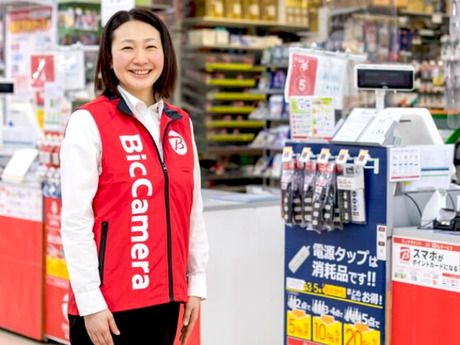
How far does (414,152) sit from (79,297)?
1.75 meters

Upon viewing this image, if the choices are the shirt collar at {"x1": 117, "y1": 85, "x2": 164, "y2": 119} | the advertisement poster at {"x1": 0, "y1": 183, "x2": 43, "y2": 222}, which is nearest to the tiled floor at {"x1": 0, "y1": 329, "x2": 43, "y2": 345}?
the advertisement poster at {"x1": 0, "y1": 183, "x2": 43, "y2": 222}

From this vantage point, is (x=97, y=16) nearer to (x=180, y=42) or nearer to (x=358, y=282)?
(x=180, y=42)

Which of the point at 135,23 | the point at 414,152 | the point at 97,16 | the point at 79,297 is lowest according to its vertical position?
the point at 79,297

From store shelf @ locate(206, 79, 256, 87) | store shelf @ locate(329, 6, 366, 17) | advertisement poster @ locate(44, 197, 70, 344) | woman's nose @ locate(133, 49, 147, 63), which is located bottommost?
advertisement poster @ locate(44, 197, 70, 344)

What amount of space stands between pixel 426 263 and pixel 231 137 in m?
5.90

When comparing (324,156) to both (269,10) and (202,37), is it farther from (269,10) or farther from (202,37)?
(269,10)

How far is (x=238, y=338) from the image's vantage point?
4809 millimetres

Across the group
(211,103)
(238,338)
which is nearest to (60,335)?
(238,338)

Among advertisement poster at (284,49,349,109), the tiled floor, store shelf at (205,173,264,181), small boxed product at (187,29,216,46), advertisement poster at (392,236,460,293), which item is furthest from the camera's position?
store shelf at (205,173,264,181)

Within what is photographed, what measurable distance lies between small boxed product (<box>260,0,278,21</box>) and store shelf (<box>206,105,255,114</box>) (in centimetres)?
101

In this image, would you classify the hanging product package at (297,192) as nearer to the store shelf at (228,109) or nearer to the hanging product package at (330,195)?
the hanging product package at (330,195)

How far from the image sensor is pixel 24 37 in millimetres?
9812

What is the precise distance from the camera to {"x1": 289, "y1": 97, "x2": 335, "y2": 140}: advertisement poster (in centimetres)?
409

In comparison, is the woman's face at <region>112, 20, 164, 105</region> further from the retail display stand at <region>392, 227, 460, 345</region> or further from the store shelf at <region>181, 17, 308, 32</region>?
the store shelf at <region>181, 17, 308, 32</region>
